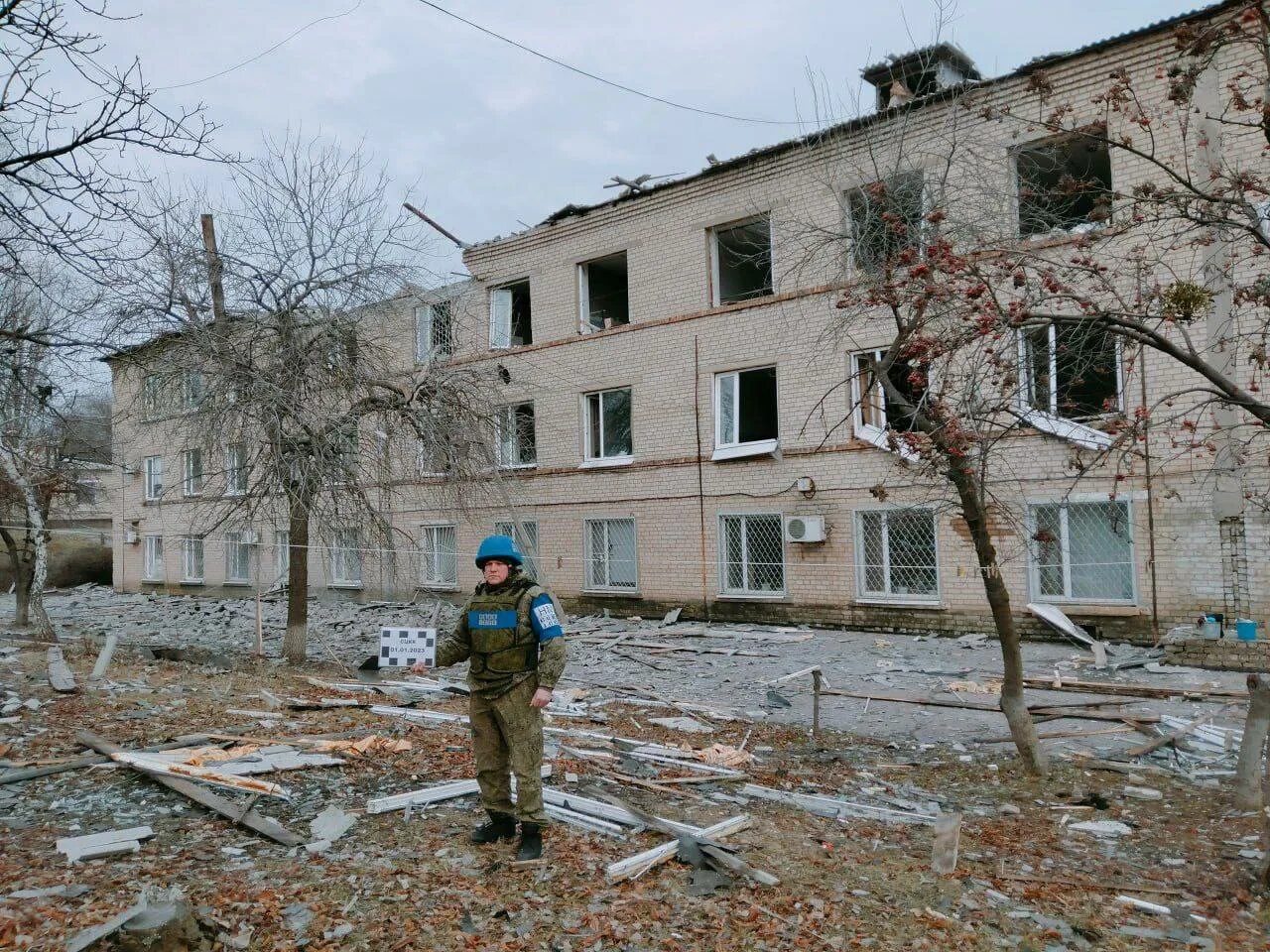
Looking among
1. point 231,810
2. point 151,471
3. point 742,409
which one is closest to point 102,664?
point 231,810

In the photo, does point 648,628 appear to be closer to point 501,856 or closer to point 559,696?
point 559,696

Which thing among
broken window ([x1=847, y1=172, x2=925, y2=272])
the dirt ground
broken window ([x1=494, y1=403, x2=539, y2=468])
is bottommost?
the dirt ground

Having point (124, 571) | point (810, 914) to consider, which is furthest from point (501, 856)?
point (124, 571)

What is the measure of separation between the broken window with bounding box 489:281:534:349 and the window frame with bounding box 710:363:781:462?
201 inches

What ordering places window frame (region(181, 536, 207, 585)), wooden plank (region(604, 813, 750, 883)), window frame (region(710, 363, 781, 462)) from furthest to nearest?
window frame (region(181, 536, 207, 585)), window frame (region(710, 363, 781, 462)), wooden plank (region(604, 813, 750, 883))

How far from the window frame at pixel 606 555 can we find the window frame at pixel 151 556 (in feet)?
56.2

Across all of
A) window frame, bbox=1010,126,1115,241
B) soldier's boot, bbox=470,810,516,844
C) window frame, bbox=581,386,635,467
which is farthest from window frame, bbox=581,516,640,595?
soldier's boot, bbox=470,810,516,844

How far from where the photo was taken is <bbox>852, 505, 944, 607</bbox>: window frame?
14.4 meters

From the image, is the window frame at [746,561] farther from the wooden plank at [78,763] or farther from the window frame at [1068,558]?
the wooden plank at [78,763]

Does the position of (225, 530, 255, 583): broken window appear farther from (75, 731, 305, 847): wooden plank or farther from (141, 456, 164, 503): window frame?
(75, 731, 305, 847): wooden plank

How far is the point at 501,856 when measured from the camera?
4926mm

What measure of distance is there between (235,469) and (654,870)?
9.09 metres

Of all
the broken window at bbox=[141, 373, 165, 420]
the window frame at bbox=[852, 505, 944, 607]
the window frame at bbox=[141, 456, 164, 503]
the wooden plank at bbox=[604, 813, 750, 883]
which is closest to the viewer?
the wooden plank at bbox=[604, 813, 750, 883]

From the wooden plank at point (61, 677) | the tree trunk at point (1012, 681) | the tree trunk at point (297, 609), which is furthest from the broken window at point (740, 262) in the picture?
the wooden plank at point (61, 677)
